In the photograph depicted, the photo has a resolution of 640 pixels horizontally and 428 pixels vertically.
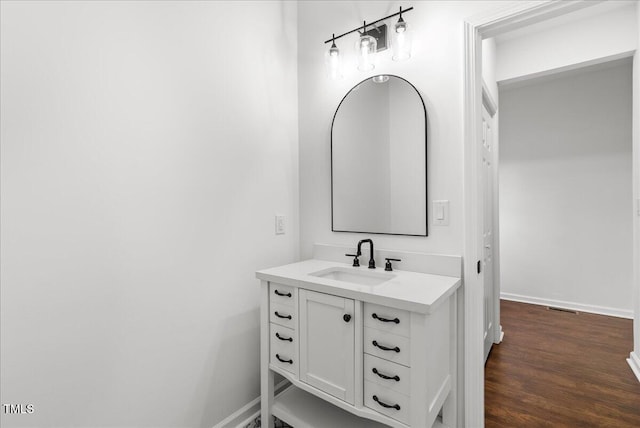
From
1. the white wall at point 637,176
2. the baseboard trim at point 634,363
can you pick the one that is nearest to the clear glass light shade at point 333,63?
the white wall at point 637,176

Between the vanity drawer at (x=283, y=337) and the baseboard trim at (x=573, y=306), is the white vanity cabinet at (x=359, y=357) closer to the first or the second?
the vanity drawer at (x=283, y=337)

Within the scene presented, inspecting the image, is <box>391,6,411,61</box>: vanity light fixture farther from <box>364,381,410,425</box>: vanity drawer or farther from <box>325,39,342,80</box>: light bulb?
<box>364,381,410,425</box>: vanity drawer

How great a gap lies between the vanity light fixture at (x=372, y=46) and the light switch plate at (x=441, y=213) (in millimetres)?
785

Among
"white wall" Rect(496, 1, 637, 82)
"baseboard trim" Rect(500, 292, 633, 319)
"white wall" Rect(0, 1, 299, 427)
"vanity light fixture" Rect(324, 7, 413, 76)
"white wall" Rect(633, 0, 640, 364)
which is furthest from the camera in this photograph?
"baseboard trim" Rect(500, 292, 633, 319)

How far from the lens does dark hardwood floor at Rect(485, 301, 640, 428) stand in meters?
1.83

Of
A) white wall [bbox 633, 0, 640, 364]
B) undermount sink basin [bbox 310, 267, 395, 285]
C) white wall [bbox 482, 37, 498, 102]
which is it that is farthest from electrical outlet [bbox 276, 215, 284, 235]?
white wall [bbox 633, 0, 640, 364]

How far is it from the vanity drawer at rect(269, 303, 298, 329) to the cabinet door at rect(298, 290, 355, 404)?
5 cm

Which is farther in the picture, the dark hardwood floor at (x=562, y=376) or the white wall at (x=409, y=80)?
the dark hardwood floor at (x=562, y=376)

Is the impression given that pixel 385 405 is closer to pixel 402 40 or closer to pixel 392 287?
→ pixel 392 287

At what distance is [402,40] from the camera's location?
5.17 feet

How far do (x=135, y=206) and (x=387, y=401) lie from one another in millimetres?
1283

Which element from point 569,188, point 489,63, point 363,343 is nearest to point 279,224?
point 363,343

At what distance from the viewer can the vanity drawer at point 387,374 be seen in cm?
114

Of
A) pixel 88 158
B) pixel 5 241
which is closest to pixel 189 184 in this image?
pixel 88 158
